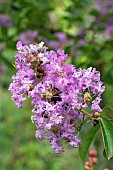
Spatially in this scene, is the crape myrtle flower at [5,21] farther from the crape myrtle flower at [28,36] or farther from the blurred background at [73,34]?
the crape myrtle flower at [28,36]

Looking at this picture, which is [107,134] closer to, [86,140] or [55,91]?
[86,140]

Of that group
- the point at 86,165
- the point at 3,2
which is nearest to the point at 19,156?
the point at 3,2

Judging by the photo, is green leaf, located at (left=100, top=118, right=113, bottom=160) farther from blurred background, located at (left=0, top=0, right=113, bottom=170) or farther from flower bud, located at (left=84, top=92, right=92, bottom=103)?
blurred background, located at (left=0, top=0, right=113, bottom=170)

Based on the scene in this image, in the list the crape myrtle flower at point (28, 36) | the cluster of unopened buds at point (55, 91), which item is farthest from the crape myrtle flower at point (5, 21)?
the cluster of unopened buds at point (55, 91)

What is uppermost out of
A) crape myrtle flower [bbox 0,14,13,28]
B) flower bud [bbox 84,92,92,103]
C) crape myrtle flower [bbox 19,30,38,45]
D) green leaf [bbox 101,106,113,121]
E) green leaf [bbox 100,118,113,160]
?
crape myrtle flower [bbox 0,14,13,28]

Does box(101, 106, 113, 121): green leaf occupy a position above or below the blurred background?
below

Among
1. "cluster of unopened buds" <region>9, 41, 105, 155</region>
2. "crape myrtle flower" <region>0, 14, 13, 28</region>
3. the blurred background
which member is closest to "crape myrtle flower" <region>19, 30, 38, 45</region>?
the blurred background

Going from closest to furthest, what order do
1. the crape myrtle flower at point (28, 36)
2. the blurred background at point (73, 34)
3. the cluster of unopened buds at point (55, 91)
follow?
the cluster of unopened buds at point (55, 91) → the blurred background at point (73, 34) → the crape myrtle flower at point (28, 36)

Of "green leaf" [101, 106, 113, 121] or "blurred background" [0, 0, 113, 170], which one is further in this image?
"blurred background" [0, 0, 113, 170]

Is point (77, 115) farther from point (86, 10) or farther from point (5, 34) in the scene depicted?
point (86, 10)
